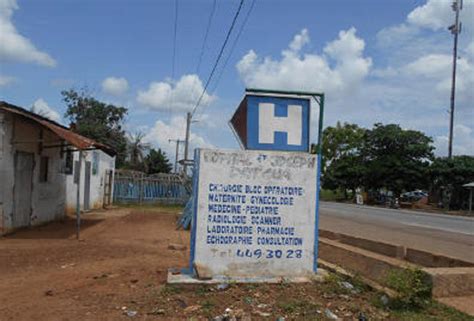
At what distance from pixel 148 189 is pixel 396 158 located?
2854 centimetres

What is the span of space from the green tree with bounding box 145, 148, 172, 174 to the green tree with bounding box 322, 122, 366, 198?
60.4 ft

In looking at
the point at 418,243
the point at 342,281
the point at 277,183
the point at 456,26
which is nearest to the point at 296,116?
the point at 277,183

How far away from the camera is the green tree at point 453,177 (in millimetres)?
42594

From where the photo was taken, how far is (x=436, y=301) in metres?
6.05

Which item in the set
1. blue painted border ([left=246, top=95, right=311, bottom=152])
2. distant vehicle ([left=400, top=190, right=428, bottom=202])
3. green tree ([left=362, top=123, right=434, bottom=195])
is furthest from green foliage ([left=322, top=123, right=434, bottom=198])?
blue painted border ([left=246, top=95, right=311, bottom=152])

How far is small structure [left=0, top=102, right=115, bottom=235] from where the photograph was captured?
1289 centimetres

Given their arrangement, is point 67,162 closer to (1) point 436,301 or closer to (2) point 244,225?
(2) point 244,225

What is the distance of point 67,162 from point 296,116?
43.4 ft

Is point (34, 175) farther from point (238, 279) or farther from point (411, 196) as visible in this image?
point (411, 196)

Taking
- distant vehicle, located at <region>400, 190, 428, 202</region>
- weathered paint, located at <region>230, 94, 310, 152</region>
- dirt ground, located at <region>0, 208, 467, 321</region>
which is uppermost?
weathered paint, located at <region>230, 94, 310, 152</region>

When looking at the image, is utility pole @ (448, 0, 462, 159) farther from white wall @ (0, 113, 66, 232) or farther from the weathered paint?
the weathered paint

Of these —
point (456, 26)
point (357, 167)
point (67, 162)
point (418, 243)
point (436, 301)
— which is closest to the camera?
point (436, 301)

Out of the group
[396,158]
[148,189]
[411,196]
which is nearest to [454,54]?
[396,158]

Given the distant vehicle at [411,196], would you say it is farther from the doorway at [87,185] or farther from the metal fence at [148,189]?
the doorway at [87,185]
